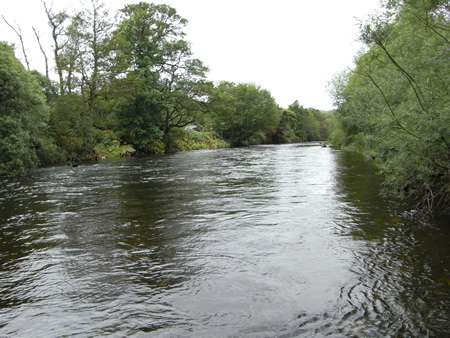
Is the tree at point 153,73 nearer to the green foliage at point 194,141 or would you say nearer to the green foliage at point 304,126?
the green foliage at point 194,141

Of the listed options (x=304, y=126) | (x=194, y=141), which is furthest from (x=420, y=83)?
(x=304, y=126)

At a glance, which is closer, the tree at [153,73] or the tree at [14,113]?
the tree at [14,113]

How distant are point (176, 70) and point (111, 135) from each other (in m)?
11.8

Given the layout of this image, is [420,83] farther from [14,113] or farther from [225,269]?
[14,113]

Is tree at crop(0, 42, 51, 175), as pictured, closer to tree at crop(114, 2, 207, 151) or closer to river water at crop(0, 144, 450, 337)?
river water at crop(0, 144, 450, 337)

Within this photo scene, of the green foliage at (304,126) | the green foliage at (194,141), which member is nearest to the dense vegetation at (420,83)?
the green foliage at (194,141)

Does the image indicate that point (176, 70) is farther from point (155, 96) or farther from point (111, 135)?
point (111, 135)

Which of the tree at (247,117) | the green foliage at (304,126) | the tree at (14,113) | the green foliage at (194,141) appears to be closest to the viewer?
the tree at (14,113)

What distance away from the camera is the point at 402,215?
8.52 m

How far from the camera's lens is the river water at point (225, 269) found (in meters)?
3.98

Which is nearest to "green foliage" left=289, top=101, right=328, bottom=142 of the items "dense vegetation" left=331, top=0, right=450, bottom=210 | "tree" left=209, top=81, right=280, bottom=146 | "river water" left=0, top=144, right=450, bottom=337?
"tree" left=209, top=81, right=280, bottom=146

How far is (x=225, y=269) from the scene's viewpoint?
551 centimetres

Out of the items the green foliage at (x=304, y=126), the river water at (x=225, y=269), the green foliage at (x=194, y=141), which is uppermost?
the green foliage at (x=304, y=126)

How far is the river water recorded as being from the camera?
3.98 m
